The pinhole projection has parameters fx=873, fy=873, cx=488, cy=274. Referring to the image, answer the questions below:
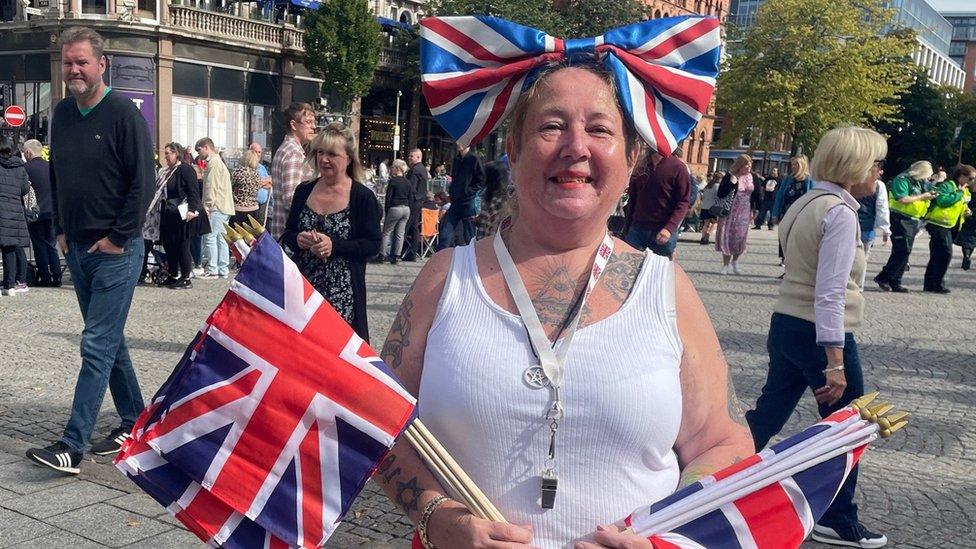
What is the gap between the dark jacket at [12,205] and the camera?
9.98m

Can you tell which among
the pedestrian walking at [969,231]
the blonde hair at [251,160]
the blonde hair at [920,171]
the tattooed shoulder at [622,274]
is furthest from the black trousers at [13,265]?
the pedestrian walking at [969,231]

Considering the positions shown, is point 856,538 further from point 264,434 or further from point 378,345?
point 378,345

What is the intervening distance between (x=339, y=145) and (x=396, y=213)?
8906 mm

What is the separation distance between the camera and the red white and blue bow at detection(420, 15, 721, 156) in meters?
1.89

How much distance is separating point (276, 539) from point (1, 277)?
11.2 metres

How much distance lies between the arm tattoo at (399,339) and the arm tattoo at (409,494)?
252 mm

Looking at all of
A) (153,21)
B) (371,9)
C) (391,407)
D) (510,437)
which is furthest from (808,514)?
(371,9)

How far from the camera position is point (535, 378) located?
68.5 inches

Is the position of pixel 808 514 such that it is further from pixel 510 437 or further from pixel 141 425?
pixel 141 425

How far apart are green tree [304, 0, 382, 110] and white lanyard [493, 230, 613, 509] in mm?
41331

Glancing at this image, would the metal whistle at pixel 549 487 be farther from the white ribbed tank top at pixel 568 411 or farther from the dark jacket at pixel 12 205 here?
the dark jacket at pixel 12 205

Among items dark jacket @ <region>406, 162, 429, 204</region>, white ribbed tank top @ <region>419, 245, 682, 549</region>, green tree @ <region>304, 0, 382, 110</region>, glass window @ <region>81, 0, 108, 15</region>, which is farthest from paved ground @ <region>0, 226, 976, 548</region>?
green tree @ <region>304, 0, 382, 110</region>

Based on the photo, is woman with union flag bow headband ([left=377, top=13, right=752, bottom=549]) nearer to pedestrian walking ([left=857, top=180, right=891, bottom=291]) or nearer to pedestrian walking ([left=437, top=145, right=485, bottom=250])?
pedestrian walking ([left=437, top=145, right=485, bottom=250])

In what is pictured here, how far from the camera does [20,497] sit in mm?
4121
